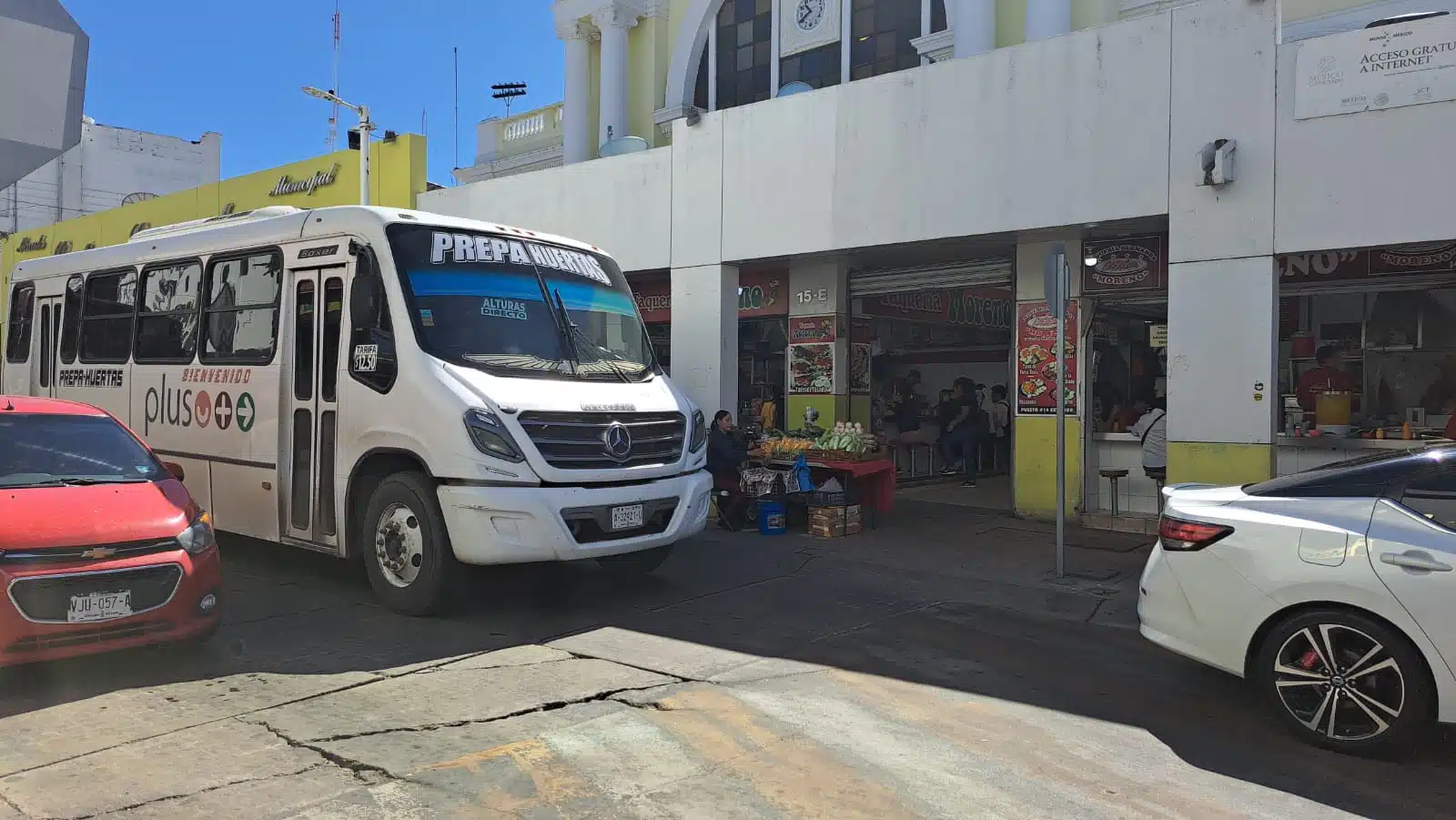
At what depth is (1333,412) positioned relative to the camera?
10.8 metres

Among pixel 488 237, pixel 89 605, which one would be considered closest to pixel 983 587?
pixel 488 237

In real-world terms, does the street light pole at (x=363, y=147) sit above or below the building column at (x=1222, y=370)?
→ above

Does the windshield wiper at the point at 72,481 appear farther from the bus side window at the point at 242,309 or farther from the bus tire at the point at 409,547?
the bus side window at the point at 242,309

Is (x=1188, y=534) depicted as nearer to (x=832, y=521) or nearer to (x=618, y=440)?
(x=618, y=440)

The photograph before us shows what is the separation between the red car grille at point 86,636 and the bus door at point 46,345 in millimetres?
6683


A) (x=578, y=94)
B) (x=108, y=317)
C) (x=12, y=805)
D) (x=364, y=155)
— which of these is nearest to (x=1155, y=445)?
(x=12, y=805)

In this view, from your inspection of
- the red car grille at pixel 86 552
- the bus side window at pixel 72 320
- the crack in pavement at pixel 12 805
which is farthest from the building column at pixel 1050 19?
the crack in pavement at pixel 12 805

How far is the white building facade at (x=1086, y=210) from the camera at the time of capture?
9.19 m

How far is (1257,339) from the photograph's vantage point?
9484 mm

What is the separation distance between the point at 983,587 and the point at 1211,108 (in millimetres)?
5242

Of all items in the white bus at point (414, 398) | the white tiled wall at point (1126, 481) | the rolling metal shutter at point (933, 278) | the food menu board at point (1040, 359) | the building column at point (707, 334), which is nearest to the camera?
the white bus at point (414, 398)

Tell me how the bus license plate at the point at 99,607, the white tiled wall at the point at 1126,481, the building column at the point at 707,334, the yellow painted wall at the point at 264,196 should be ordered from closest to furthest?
the bus license plate at the point at 99,607, the white tiled wall at the point at 1126,481, the building column at the point at 707,334, the yellow painted wall at the point at 264,196

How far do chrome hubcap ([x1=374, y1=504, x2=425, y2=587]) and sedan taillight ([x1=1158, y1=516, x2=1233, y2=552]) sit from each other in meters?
4.72

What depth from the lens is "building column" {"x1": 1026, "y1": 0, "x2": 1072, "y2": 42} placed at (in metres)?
13.4
